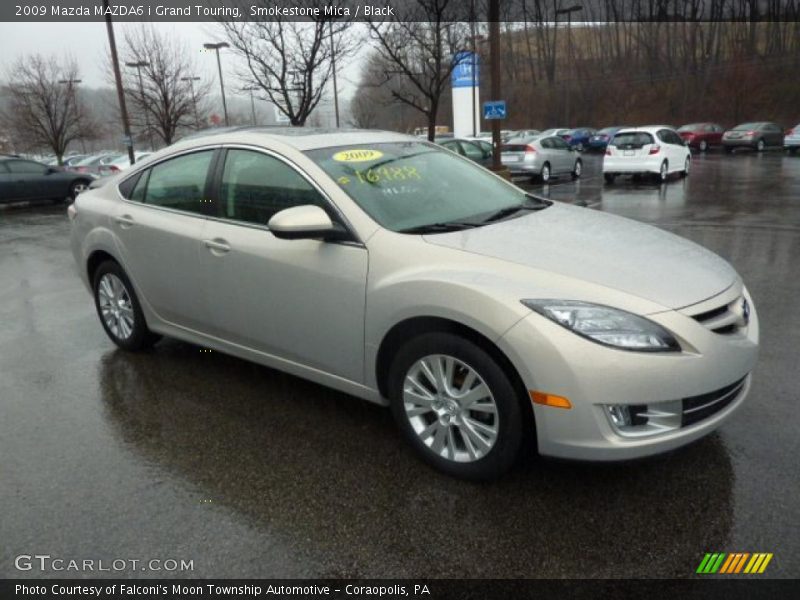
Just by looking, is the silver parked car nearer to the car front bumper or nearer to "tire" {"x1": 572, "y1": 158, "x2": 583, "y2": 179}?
"tire" {"x1": 572, "y1": 158, "x2": 583, "y2": 179}

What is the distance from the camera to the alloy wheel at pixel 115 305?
15.9 ft

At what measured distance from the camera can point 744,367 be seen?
2918 millimetres

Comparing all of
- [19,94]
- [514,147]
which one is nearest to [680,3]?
[514,147]

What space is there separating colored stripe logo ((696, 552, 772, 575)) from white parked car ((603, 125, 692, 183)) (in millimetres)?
16491

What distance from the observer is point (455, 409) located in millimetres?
2994

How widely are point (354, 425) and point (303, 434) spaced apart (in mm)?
293

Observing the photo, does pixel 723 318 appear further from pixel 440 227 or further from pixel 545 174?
pixel 545 174

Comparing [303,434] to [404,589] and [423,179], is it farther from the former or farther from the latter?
[423,179]

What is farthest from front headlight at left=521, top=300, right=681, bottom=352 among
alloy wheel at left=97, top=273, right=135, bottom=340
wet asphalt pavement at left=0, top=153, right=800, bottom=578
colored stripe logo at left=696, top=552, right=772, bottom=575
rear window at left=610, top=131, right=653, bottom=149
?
Result: rear window at left=610, top=131, right=653, bottom=149

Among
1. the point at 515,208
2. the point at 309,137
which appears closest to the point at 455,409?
the point at 515,208

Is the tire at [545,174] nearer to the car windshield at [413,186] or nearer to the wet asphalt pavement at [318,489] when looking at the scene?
the wet asphalt pavement at [318,489]

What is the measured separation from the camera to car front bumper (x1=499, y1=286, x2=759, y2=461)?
260 cm

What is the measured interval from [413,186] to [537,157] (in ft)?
52.2

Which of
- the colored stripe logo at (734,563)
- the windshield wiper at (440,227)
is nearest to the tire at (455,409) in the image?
the windshield wiper at (440,227)
